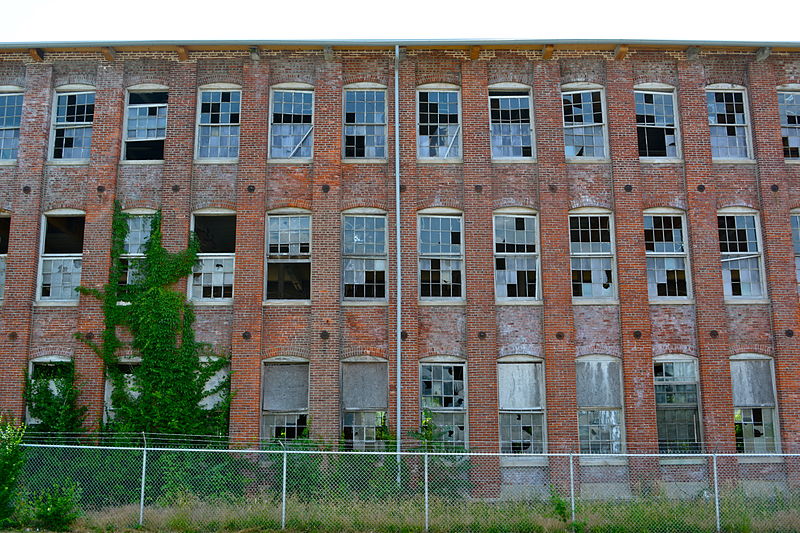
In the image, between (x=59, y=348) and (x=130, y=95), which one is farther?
(x=130, y=95)

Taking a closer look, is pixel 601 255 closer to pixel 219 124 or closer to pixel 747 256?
pixel 747 256

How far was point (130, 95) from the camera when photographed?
720 inches

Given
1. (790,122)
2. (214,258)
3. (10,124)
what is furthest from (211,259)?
(790,122)

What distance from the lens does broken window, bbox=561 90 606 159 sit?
18078mm

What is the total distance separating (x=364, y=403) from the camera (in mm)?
16797

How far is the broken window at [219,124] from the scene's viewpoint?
17984 mm

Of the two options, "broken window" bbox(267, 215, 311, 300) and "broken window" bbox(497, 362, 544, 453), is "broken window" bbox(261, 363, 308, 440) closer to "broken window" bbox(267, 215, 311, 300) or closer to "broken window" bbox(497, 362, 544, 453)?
"broken window" bbox(267, 215, 311, 300)

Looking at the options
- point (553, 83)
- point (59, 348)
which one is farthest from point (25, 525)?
point (553, 83)

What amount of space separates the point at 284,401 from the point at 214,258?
3.96m

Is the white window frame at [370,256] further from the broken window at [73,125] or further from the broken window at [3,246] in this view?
the broken window at [3,246]

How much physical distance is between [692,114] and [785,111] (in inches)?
107

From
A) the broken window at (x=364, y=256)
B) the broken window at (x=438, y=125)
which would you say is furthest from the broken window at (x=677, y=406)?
the broken window at (x=438, y=125)

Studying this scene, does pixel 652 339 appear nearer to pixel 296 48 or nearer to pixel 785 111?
pixel 785 111

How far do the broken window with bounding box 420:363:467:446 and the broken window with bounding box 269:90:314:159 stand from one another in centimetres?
635
